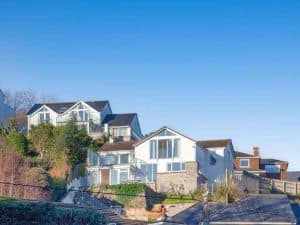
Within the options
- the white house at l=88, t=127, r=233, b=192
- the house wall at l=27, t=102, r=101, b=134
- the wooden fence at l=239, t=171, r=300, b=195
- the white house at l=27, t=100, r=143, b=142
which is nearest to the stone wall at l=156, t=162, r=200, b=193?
the white house at l=88, t=127, r=233, b=192

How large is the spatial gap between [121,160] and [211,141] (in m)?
8.86

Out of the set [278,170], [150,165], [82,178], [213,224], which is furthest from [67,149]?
[213,224]

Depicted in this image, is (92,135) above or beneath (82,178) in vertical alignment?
above

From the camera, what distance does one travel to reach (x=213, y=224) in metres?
29.2

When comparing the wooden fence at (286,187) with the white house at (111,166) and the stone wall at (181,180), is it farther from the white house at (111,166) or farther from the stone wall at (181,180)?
the white house at (111,166)

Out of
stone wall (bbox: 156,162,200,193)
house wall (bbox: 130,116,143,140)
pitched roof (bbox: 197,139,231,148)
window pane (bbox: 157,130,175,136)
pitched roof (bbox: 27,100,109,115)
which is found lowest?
stone wall (bbox: 156,162,200,193)

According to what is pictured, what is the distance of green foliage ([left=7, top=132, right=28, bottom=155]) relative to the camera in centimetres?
5347

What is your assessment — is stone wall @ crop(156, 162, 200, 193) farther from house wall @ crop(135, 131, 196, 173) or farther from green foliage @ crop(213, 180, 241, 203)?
green foliage @ crop(213, 180, 241, 203)

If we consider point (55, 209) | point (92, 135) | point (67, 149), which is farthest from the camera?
point (92, 135)

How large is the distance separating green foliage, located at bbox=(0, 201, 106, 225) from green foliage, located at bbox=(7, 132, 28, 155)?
34788 mm

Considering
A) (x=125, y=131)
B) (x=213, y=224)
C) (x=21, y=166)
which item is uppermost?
(x=125, y=131)

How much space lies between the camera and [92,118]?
63.8 m

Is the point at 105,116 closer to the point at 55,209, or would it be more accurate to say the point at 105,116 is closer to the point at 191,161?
the point at 191,161

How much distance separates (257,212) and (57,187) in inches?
735
